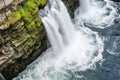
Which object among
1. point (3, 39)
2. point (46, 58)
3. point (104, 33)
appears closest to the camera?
point (3, 39)

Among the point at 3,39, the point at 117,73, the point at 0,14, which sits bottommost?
the point at 117,73

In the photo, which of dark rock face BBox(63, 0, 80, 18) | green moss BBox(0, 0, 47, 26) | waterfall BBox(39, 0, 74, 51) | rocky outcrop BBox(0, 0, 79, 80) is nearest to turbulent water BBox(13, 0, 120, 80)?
waterfall BBox(39, 0, 74, 51)

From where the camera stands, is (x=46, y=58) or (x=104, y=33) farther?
(x=104, y=33)

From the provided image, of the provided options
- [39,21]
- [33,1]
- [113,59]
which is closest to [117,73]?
[113,59]

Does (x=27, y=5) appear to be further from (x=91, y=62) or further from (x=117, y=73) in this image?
(x=117, y=73)

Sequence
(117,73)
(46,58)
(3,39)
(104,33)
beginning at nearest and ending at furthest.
Result: (3,39)
(117,73)
(46,58)
(104,33)

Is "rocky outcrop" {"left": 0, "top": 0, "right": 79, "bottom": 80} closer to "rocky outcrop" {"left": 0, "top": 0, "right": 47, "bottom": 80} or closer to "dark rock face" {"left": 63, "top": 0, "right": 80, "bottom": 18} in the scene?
"rocky outcrop" {"left": 0, "top": 0, "right": 47, "bottom": 80}

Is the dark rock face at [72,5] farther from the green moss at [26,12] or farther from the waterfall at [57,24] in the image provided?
the green moss at [26,12]
